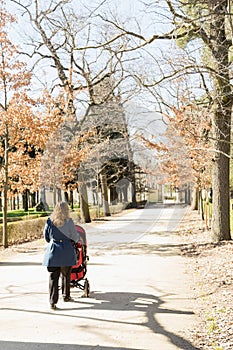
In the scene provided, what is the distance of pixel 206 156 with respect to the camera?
19938mm

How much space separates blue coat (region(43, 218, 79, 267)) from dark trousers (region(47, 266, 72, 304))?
0.38ft

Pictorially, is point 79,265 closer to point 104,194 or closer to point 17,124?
point 17,124

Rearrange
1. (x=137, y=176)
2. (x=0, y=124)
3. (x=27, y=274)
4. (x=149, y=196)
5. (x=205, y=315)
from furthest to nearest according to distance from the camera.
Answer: (x=149, y=196)
(x=137, y=176)
(x=0, y=124)
(x=27, y=274)
(x=205, y=315)

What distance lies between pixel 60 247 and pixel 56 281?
20.1 inches

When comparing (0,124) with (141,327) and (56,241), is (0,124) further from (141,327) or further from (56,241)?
(141,327)

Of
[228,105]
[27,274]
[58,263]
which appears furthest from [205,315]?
[228,105]

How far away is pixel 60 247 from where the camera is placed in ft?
23.3

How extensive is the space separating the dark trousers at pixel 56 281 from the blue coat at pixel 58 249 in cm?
12

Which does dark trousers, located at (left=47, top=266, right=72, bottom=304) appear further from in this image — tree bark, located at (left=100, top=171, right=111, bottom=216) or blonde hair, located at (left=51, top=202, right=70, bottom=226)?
tree bark, located at (left=100, top=171, right=111, bottom=216)

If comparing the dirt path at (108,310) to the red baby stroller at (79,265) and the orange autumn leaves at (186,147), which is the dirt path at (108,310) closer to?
the red baby stroller at (79,265)

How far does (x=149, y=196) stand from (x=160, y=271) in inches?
2293

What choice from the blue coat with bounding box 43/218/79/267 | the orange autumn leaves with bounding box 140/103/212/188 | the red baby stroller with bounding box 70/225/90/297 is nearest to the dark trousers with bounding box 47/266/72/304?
the blue coat with bounding box 43/218/79/267

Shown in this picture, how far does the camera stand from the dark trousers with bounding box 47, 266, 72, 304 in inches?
267

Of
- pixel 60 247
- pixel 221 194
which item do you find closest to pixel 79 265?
pixel 60 247
